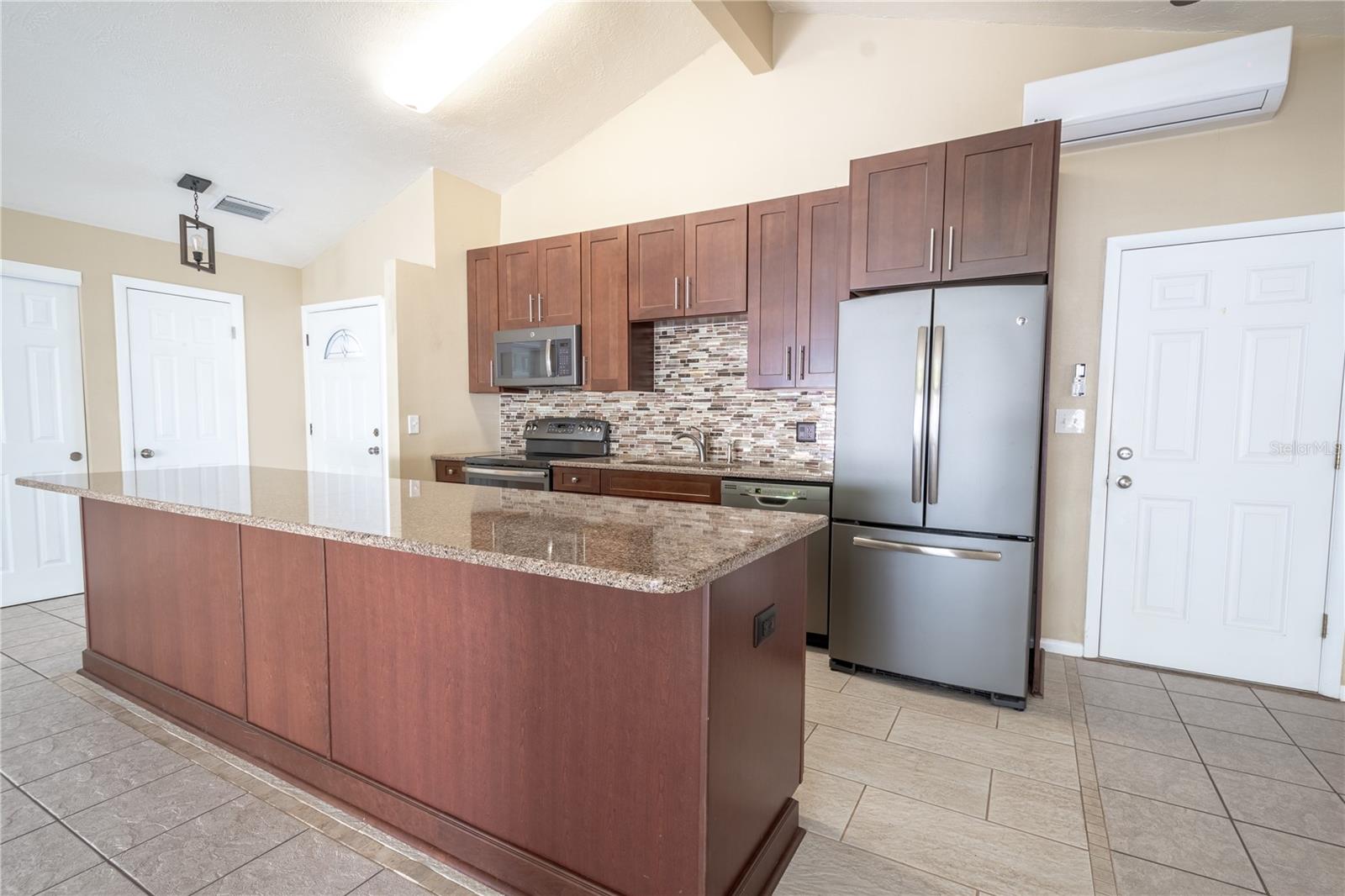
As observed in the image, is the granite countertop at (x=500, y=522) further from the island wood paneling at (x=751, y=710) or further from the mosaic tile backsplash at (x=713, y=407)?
the mosaic tile backsplash at (x=713, y=407)

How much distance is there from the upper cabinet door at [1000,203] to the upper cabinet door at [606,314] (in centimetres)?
199

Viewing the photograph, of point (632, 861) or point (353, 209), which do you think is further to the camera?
point (353, 209)

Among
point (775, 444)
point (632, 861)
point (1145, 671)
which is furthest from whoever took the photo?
point (775, 444)

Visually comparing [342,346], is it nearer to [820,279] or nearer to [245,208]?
[245,208]

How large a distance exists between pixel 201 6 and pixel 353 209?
178 cm

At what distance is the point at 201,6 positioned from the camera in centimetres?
266

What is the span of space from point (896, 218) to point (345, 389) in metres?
4.10

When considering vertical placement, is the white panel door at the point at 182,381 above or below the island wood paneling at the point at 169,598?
above

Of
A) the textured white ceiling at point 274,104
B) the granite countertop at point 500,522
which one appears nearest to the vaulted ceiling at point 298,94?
the textured white ceiling at point 274,104

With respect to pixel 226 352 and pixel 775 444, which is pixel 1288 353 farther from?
pixel 226 352

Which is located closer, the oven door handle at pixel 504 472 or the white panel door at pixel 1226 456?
the white panel door at pixel 1226 456

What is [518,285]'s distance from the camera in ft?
14.3

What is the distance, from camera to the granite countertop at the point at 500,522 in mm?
1188

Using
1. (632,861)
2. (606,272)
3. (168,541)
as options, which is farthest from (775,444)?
(168,541)
